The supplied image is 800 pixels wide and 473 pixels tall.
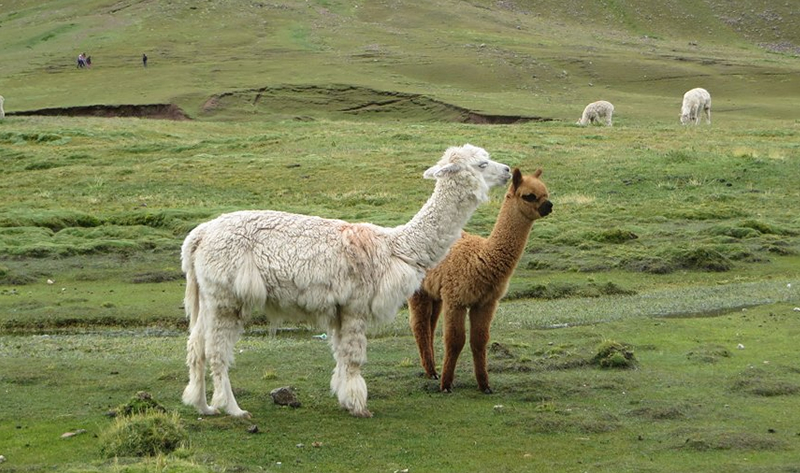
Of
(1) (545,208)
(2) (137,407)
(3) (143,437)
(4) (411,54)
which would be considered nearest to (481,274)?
(1) (545,208)

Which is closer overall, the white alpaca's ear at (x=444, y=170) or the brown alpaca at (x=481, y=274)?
the white alpaca's ear at (x=444, y=170)

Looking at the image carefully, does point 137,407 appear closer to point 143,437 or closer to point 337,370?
point 143,437

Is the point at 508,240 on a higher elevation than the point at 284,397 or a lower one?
higher

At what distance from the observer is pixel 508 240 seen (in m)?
11.9

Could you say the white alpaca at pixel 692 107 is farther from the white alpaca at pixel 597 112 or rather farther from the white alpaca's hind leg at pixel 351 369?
the white alpaca's hind leg at pixel 351 369

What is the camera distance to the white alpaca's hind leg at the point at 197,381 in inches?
418

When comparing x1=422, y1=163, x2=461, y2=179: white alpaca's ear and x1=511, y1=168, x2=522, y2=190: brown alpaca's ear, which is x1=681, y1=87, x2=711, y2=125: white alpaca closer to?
x1=511, y1=168, x2=522, y2=190: brown alpaca's ear

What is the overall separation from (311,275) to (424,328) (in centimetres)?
228

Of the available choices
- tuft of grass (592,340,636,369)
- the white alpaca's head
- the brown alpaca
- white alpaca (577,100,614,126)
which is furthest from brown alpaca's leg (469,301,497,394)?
white alpaca (577,100,614,126)

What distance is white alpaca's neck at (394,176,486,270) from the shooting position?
11438mm

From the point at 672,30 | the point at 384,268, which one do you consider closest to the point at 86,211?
the point at 384,268

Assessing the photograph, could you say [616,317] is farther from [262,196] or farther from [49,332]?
[262,196]

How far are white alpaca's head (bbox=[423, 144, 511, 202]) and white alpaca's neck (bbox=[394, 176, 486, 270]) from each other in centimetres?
6

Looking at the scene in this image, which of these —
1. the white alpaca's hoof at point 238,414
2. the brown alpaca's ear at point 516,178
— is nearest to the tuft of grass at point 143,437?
the white alpaca's hoof at point 238,414
